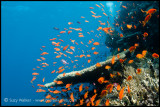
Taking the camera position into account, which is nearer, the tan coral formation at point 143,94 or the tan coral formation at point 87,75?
the tan coral formation at point 143,94

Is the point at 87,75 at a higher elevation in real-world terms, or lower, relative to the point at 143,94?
higher

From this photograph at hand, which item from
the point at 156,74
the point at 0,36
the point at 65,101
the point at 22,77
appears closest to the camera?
the point at 156,74

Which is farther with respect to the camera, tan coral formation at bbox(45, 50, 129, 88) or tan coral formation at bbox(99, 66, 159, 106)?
tan coral formation at bbox(45, 50, 129, 88)

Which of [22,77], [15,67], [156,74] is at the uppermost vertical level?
[15,67]

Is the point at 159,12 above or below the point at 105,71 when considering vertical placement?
above

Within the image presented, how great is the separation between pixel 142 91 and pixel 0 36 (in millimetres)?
59584

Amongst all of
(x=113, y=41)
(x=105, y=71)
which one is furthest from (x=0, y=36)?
(x=105, y=71)

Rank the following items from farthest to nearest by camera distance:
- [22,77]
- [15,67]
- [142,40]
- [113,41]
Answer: [22,77], [15,67], [113,41], [142,40]

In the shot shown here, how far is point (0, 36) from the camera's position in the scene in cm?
5141

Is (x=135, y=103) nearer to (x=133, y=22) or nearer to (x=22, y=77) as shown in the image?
(x=133, y=22)

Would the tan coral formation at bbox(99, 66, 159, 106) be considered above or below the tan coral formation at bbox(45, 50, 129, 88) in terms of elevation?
below

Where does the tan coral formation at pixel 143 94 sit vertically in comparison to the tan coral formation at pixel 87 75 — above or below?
below

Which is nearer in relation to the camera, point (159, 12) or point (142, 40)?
point (159, 12)

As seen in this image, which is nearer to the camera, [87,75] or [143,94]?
[143,94]
